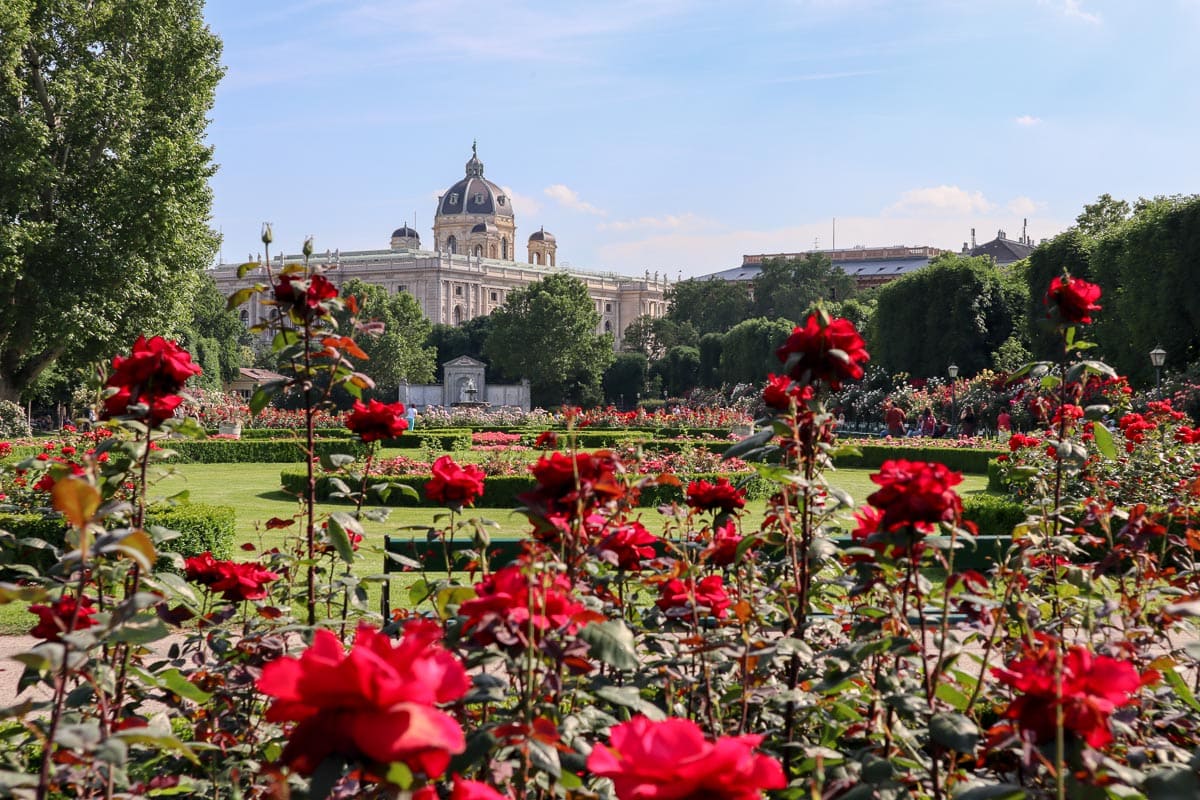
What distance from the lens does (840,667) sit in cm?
237

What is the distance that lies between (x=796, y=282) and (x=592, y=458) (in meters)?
70.6

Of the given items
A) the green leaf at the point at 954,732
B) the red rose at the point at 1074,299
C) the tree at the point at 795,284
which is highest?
the tree at the point at 795,284

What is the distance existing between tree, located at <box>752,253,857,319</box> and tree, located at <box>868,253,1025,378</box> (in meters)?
27.7

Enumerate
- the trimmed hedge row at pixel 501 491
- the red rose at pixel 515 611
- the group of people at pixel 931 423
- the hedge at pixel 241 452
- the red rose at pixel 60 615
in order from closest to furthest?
the red rose at pixel 515 611 → the red rose at pixel 60 615 → the trimmed hedge row at pixel 501 491 → the hedge at pixel 241 452 → the group of people at pixel 931 423

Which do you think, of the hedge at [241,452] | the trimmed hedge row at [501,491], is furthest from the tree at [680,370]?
the trimmed hedge row at [501,491]

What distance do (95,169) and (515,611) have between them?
71.3 feet

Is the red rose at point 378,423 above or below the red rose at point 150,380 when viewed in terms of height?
below

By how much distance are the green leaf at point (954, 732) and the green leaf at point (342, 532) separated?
4.63ft

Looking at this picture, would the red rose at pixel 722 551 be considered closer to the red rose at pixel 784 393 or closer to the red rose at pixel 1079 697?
the red rose at pixel 784 393

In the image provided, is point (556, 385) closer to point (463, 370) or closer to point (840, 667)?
point (463, 370)

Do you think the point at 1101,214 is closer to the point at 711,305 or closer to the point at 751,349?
the point at 751,349

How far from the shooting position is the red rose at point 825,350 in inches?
103

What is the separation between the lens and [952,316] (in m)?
38.9

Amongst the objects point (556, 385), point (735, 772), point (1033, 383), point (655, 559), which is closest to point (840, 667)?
point (655, 559)
